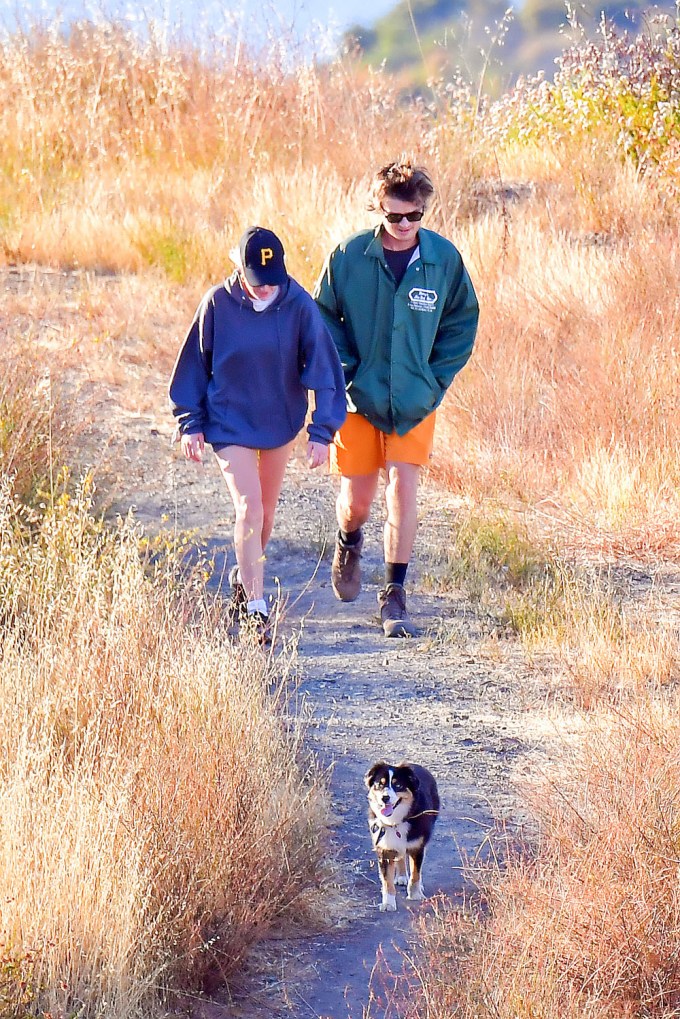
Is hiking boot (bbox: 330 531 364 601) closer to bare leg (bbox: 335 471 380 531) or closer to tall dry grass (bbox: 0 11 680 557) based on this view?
Answer: bare leg (bbox: 335 471 380 531)

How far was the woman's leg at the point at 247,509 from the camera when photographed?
5488 millimetres

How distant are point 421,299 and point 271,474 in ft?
3.23

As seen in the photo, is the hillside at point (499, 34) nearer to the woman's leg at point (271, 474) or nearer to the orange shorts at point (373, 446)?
the orange shorts at point (373, 446)

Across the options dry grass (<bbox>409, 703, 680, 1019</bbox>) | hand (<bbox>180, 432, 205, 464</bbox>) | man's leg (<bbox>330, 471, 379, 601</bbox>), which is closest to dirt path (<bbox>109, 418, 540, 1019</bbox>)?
man's leg (<bbox>330, 471, 379, 601</bbox>)

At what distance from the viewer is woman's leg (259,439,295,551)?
5.65 metres

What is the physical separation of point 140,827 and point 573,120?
9973 mm

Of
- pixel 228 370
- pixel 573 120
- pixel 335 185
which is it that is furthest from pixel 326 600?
pixel 573 120

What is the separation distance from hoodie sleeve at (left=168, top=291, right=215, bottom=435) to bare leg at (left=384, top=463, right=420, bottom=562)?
37.0 inches

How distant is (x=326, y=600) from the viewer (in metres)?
6.57

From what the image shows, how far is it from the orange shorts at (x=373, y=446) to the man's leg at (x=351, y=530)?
0.20 feet

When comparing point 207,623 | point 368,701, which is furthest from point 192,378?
point 368,701

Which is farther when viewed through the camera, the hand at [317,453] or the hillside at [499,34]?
the hillside at [499,34]

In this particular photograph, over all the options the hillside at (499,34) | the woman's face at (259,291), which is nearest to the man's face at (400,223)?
the woman's face at (259,291)

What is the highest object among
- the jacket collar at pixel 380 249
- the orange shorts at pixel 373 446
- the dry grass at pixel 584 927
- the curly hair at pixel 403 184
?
the curly hair at pixel 403 184
